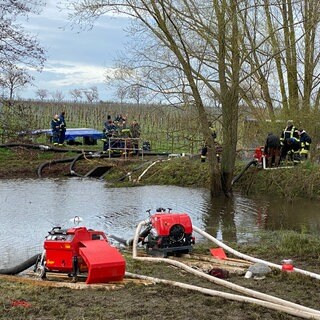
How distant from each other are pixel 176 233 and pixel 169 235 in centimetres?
15

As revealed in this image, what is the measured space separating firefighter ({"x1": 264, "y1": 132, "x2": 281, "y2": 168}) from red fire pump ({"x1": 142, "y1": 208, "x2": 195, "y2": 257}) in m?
11.1

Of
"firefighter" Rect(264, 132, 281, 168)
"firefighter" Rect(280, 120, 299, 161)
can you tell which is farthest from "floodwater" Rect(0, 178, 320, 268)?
"firefighter" Rect(280, 120, 299, 161)

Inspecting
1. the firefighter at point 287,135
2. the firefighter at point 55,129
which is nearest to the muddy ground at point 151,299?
the firefighter at point 287,135

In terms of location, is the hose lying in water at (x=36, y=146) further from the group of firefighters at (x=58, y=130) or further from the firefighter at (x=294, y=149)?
the firefighter at (x=294, y=149)

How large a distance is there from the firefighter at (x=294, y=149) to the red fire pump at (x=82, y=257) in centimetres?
1303

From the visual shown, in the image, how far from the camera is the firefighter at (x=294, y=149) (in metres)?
19.9

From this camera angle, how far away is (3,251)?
10.3 meters

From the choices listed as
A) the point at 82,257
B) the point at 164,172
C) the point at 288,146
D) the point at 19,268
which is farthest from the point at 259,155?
the point at 82,257

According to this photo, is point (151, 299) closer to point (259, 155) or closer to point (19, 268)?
point (19, 268)

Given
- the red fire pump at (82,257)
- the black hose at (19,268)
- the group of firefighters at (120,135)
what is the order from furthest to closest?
the group of firefighters at (120,135)
the black hose at (19,268)
the red fire pump at (82,257)

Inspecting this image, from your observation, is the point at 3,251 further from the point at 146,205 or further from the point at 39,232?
the point at 146,205

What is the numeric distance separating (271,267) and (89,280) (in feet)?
7.82

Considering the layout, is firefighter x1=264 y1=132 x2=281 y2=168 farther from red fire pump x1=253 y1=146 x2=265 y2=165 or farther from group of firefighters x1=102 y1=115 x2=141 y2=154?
group of firefighters x1=102 y1=115 x2=141 y2=154

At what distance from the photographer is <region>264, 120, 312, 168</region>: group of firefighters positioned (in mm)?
20000
